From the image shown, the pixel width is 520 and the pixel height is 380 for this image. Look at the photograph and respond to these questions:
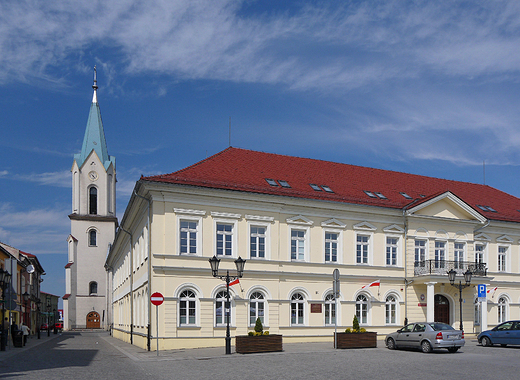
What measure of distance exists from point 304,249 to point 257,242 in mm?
2807

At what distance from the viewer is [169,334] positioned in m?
25.7

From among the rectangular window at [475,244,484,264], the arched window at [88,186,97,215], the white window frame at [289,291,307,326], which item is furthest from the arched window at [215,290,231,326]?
the arched window at [88,186,97,215]

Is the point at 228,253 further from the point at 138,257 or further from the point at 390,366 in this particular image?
the point at 390,366

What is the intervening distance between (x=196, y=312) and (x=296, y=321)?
5.58 meters

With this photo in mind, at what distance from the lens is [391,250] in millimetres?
32250

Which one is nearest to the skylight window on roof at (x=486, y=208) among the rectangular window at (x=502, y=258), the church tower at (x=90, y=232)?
the rectangular window at (x=502, y=258)

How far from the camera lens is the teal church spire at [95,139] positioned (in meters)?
76.8

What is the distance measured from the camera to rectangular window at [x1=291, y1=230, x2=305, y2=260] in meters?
29.7

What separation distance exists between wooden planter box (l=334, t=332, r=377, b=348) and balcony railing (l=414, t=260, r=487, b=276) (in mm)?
7960

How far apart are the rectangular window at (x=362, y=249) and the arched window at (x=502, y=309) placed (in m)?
10.3

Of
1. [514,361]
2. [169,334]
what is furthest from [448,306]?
[169,334]

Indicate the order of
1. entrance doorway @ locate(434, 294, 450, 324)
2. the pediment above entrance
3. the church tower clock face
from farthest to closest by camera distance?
the church tower clock face
entrance doorway @ locate(434, 294, 450, 324)
the pediment above entrance

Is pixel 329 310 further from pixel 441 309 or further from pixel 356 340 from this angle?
Answer: pixel 441 309

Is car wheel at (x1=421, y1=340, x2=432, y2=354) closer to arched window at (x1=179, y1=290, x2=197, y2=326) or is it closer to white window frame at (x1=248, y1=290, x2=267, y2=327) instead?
white window frame at (x1=248, y1=290, x2=267, y2=327)
